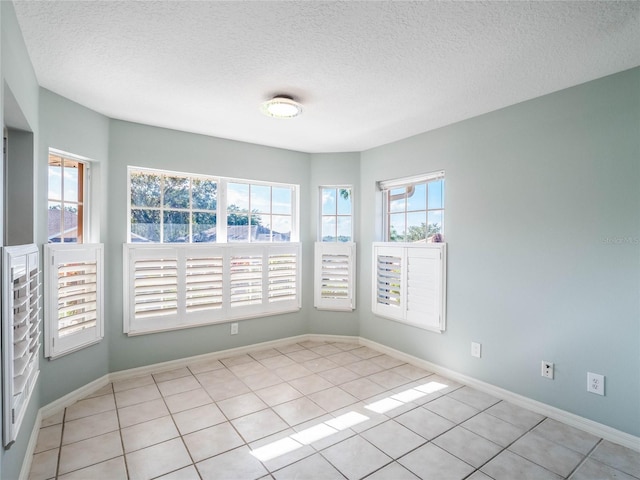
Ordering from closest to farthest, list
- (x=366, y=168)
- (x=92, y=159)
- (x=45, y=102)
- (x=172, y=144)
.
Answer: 1. (x=45, y=102)
2. (x=92, y=159)
3. (x=172, y=144)
4. (x=366, y=168)

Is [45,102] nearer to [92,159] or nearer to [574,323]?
[92,159]

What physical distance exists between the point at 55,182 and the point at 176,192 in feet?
3.35

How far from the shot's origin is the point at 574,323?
2428mm

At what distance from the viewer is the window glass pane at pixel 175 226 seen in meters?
3.45

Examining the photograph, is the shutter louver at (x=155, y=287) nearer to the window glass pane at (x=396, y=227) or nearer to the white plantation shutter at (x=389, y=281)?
the white plantation shutter at (x=389, y=281)

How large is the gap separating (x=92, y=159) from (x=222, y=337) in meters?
2.15

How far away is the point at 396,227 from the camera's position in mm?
3988

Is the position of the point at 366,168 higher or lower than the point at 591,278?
higher

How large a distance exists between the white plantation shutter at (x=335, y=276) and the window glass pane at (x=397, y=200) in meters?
0.69

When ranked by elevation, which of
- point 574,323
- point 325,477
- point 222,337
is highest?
point 574,323

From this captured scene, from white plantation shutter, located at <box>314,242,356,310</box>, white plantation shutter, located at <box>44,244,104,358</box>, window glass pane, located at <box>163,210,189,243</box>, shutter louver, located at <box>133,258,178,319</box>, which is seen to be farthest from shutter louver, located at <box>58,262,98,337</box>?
white plantation shutter, located at <box>314,242,356,310</box>

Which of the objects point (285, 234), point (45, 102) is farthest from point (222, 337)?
point (45, 102)

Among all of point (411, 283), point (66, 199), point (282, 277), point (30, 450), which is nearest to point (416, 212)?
point (411, 283)

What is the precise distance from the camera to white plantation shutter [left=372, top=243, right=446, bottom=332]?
3.33m
